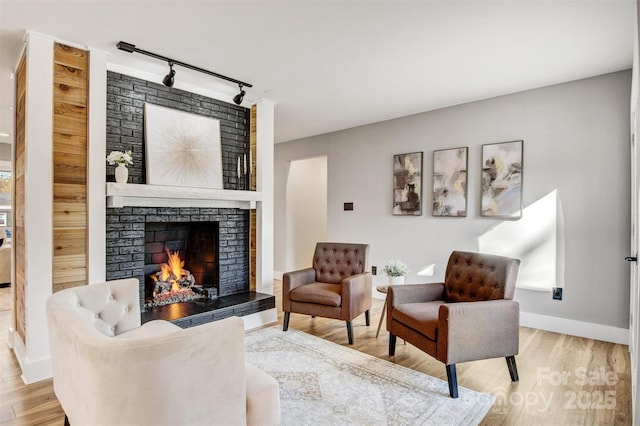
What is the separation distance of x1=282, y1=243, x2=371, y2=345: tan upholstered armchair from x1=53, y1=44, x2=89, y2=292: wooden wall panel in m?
1.80

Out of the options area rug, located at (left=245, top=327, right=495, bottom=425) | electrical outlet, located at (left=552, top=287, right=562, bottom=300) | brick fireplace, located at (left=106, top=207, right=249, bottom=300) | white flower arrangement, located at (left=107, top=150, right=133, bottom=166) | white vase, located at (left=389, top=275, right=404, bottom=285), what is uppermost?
white flower arrangement, located at (left=107, top=150, right=133, bottom=166)

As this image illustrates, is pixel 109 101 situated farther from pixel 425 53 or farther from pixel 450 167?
pixel 450 167

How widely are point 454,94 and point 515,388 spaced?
9.52 ft

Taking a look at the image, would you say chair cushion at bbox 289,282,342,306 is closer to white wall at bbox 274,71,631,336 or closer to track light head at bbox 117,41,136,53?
white wall at bbox 274,71,631,336

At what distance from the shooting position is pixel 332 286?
3637 mm

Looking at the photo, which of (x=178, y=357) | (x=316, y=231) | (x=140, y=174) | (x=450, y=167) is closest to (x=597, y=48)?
(x=450, y=167)

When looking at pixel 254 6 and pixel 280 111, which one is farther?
pixel 280 111

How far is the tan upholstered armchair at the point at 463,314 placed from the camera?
2.30 metres

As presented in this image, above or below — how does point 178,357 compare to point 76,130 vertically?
below

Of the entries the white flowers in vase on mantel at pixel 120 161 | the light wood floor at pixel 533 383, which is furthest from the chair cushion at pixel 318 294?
the white flowers in vase on mantel at pixel 120 161

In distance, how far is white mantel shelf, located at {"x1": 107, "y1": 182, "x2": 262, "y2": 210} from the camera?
9.50 ft

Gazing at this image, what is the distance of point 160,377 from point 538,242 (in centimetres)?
375

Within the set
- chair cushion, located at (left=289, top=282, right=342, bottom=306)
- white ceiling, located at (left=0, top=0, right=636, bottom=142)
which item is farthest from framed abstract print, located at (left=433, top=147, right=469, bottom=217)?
chair cushion, located at (left=289, top=282, right=342, bottom=306)

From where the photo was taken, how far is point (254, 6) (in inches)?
87.5
